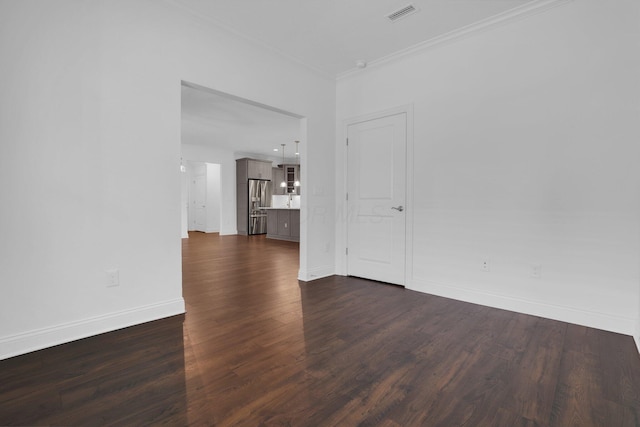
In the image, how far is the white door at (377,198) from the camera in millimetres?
3697

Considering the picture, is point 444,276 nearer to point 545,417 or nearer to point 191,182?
point 545,417

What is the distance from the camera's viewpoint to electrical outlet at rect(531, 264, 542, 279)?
9.11 feet

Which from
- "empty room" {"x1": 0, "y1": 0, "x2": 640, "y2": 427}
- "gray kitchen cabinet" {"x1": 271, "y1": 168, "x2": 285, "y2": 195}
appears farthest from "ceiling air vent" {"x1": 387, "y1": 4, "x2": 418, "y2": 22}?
"gray kitchen cabinet" {"x1": 271, "y1": 168, "x2": 285, "y2": 195}

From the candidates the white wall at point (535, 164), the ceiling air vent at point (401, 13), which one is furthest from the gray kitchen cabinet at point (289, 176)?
the ceiling air vent at point (401, 13)

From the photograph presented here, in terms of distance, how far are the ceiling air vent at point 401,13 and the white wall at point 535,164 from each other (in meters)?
0.67

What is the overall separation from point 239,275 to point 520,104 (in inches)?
147

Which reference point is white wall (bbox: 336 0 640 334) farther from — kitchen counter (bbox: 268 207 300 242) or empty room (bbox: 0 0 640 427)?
kitchen counter (bbox: 268 207 300 242)

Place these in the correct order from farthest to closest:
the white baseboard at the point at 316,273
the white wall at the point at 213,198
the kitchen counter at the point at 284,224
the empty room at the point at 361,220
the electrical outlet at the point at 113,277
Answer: the white wall at the point at 213,198, the kitchen counter at the point at 284,224, the white baseboard at the point at 316,273, the electrical outlet at the point at 113,277, the empty room at the point at 361,220

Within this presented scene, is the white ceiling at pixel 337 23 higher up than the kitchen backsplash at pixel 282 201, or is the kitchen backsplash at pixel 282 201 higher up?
the white ceiling at pixel 337 23

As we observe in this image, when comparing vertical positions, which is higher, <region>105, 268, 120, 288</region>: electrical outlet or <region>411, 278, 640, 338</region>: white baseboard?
<region>105, 268, 120, 288</region>: electrical outlet

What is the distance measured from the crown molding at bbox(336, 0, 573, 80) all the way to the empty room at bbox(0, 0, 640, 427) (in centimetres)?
3

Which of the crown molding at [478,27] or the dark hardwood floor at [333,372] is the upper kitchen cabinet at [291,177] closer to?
the crown molding at [478,27]

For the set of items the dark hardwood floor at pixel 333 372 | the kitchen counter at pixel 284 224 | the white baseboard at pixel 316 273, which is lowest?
the dark hardwood floor at pixel 333 372

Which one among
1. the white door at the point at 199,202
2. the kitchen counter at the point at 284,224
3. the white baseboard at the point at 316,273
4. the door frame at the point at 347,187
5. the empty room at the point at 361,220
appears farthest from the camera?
the white door at the point at 199,202
